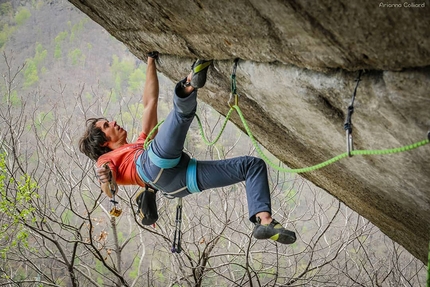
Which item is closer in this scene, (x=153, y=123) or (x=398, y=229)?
(x=153, y=123)

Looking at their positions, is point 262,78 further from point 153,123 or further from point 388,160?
point 153,123

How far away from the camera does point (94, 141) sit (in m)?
3.29

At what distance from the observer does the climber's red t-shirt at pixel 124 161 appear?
3.12 meters

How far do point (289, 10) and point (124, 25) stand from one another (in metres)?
1.90

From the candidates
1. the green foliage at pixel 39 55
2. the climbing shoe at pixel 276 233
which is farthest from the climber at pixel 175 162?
the green foliage at pixel 39 55

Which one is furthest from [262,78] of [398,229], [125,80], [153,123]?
[125,80]

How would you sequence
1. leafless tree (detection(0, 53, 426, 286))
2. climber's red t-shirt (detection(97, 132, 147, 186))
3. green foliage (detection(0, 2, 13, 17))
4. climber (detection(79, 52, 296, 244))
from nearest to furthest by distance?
1. climber (detection(79, 52, 296, 244))
2. climber's red t-shirt (detection(97, 132, 147, 186))
3. leafless tree (detection(0, 53, 426, 286))
4. green foliage (detection(0, 2, 13, 17))

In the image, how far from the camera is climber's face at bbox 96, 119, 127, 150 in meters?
3.31

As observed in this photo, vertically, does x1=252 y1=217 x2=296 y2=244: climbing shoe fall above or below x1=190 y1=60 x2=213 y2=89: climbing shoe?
below

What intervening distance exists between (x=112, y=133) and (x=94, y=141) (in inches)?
6.2

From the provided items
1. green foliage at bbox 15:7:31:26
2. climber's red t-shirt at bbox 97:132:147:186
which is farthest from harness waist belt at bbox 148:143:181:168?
green foliage at bbox 15:7:31:26

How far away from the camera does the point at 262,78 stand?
2.22m

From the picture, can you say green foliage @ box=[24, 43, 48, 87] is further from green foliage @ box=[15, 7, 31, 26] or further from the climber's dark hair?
the climber's dark hair

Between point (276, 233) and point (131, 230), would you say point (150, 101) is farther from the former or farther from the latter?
point (131, 230)
